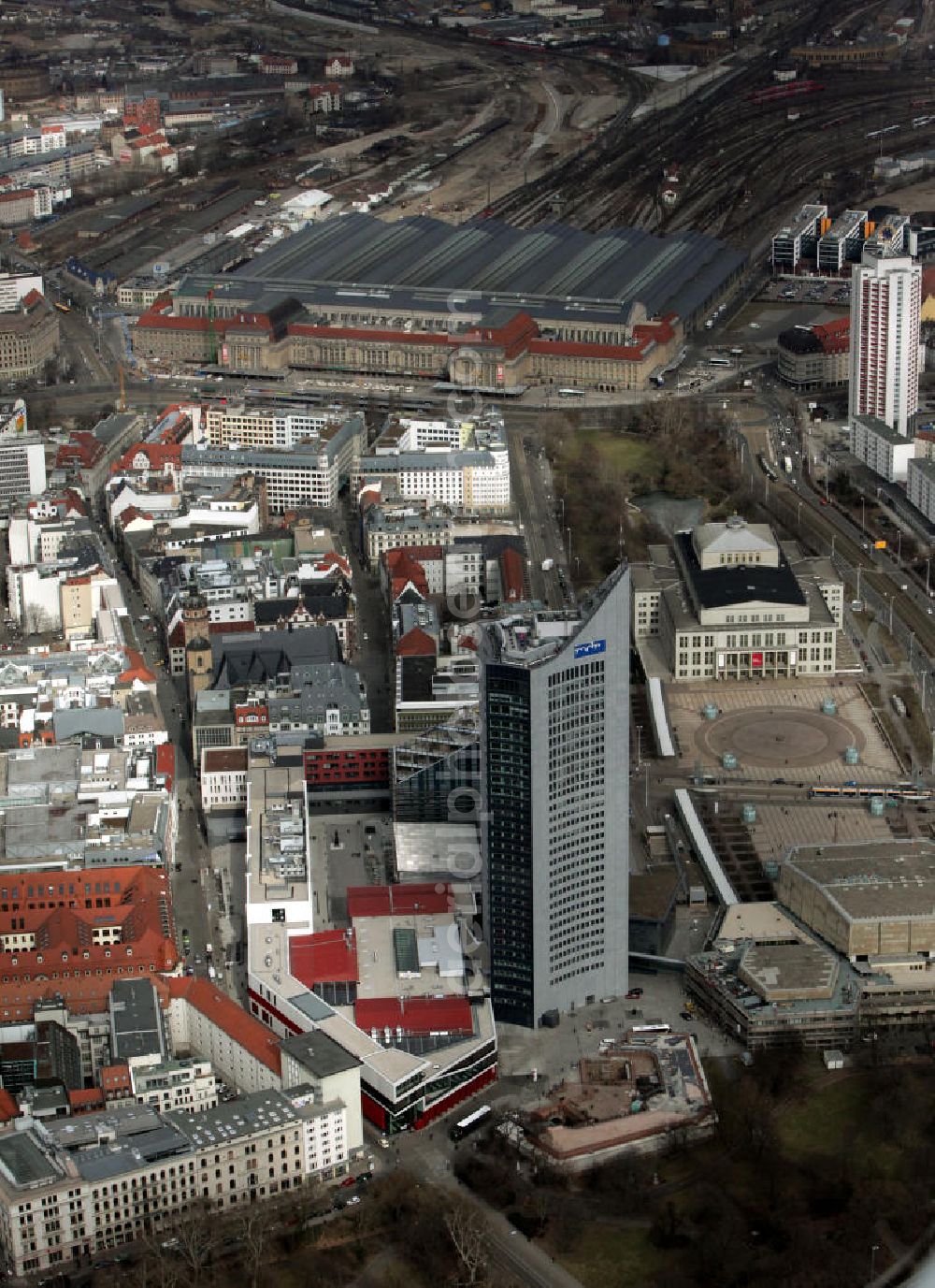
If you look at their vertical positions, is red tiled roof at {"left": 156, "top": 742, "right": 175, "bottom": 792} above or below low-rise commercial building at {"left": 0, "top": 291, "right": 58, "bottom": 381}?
below

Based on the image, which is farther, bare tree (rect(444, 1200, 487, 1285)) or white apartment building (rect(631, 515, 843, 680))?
white apartment building (rect(631, 515, 843, 680))

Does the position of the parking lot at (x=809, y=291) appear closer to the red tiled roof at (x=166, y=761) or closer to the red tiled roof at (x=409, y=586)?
the red tiled roof at (x=409, y=586)

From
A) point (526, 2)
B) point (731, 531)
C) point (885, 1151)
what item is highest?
point (526, 2)

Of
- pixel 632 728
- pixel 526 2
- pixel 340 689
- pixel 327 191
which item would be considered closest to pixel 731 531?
pixel 632 728

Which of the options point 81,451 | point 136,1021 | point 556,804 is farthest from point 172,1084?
point 81,451

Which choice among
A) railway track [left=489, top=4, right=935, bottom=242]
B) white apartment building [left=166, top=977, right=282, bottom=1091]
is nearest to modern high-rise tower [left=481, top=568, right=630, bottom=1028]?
white apartment building [left=166, top=977, right=282, bottom=1091]

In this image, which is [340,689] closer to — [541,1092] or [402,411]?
[541,1092]

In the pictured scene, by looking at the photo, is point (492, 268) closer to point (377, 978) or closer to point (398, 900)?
point (398, 900)

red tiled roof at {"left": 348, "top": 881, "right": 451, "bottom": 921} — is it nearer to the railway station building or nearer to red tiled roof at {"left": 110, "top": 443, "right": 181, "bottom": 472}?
red tiled roof at {"left": 110, "top": 443, "right": 181, "bottom": 472}
